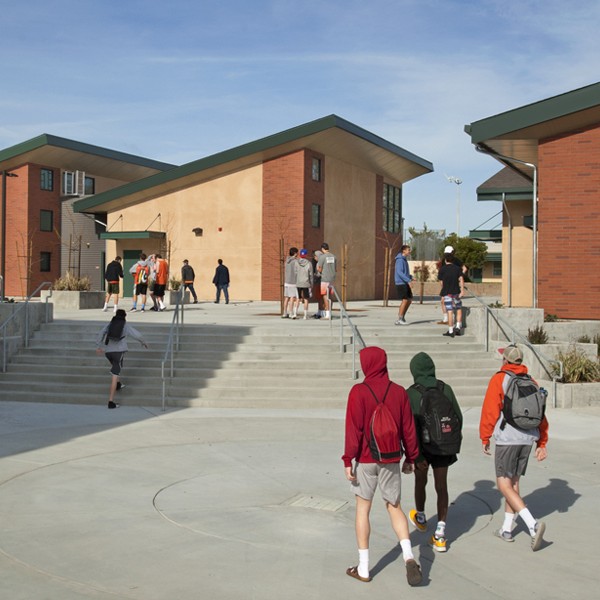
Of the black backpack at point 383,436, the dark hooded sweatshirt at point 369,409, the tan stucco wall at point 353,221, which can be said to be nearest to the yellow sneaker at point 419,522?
the dark hooded sweatshirt at point 369,409

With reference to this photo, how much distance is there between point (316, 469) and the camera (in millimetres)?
9000

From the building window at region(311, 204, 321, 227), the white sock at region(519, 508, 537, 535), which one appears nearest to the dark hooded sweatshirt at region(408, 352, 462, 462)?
the white sock at region(519, 508, 537, 535)

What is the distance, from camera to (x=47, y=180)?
45.7 metres

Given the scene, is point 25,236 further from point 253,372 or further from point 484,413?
point 484,413

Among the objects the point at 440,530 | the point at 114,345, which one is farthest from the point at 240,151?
the point at 440,530

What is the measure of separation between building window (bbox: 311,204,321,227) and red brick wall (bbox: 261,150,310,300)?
1.30m

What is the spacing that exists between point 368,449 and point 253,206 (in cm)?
2940

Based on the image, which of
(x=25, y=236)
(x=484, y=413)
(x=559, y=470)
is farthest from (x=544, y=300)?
(x=25, y=236)

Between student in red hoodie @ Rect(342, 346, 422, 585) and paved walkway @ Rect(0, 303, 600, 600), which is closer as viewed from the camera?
paved walkway @ Rect(0, 303, 600, 600)

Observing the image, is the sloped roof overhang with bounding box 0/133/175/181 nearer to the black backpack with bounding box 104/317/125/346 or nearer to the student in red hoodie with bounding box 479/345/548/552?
the black backpack with bounding box 104/317/125/346

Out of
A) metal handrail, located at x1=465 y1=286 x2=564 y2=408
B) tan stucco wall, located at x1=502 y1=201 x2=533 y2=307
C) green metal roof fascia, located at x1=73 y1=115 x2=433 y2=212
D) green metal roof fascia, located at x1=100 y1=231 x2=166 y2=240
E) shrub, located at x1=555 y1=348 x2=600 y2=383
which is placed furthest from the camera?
green metal roof fascia, located at x1=100 y1=231 x2=166 y2=240

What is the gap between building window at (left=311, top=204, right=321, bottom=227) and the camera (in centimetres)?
3516

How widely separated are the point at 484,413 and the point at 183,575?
270 cm

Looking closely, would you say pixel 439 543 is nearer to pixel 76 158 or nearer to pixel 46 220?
pixel 76 158
